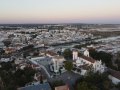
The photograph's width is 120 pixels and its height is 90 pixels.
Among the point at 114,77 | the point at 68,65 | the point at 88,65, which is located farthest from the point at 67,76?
the point at 114,77

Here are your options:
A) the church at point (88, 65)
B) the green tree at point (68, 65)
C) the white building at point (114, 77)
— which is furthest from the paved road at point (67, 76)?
the white building at point (114, 77)

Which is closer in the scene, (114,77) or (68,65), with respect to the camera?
(114,77)

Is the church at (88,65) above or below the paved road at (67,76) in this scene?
above

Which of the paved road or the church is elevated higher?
the church

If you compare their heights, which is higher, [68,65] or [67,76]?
[68,65]

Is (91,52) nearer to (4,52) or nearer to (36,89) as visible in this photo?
(36,89)

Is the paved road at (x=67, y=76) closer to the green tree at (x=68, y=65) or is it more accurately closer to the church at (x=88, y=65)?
the green tree at (x=68, y=65)

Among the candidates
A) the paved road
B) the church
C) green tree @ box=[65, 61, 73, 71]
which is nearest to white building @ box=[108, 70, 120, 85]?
the church

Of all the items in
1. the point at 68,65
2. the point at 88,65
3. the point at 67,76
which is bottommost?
the point at 67,76

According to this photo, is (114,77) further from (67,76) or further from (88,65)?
(67,76)

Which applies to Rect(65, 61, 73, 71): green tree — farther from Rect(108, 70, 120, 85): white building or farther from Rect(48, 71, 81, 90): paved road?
Rect(108, 70, 120, 85): white building

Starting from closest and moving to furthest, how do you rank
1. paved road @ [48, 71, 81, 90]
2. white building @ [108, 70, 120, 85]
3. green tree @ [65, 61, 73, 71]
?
white building @ [108, 70, 120, 85] < paved road @ [48, 71, 81, 90] < green tree @ [65, 61, 73, 71]

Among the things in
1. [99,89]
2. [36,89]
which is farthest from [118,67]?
[36,89]
